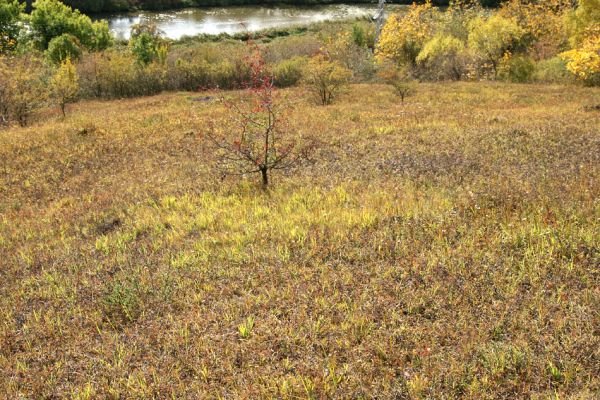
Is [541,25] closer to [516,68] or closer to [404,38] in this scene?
[516,68]

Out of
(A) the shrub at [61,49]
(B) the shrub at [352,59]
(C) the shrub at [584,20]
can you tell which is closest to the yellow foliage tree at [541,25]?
(B) the shrub at [352,59]

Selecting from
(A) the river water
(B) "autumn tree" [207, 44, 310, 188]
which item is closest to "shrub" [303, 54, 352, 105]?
(B) "autumn tree" [207, 44, 310, 188]

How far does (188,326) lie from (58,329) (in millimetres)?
1839

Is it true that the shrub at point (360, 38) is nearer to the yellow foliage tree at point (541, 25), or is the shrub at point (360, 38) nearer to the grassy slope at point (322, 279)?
the yellow foliage tree at point (541, 25)

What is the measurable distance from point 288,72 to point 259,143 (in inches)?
837

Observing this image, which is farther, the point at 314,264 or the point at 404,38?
the point at 404,38

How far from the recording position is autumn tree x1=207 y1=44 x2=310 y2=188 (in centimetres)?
1067

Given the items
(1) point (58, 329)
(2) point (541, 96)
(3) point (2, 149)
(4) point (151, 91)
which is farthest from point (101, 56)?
(1) point (58, 329)

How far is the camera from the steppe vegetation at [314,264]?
15.4ft

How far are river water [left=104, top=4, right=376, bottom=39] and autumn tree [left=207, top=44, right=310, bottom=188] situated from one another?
144 feet

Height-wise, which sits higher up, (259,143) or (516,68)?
(516,68)

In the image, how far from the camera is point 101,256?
7.88m

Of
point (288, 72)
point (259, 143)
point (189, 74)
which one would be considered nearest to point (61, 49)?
point (189, 74)

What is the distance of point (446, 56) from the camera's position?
119 feet
